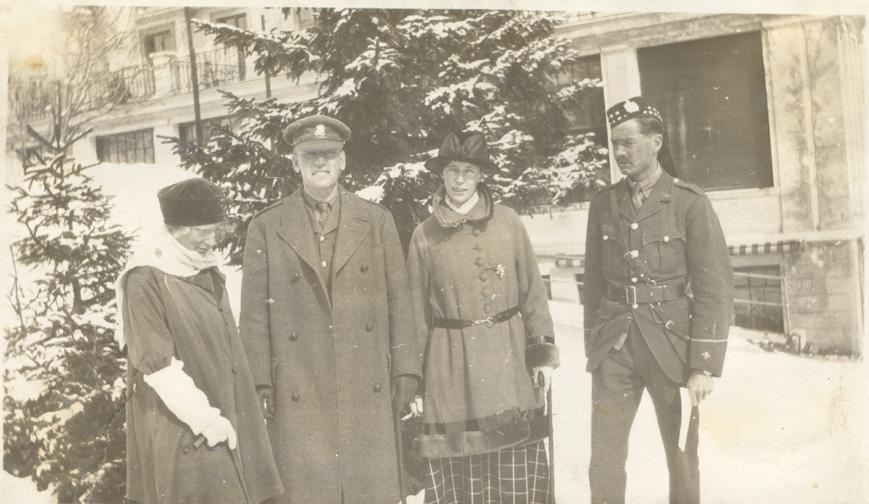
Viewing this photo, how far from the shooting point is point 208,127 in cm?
303

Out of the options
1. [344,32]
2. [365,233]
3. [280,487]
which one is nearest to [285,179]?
[365,233]

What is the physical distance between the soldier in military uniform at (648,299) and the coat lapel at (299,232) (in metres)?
1.05

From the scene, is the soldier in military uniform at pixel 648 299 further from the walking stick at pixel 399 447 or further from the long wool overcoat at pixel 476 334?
the walking stick at pixel 399 447

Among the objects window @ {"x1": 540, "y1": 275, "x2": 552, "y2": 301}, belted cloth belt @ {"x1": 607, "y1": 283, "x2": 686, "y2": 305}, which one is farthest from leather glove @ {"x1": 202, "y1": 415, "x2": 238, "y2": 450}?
belted cloth belt @ {"x1": 607, "y1": 283, "x2": 686, "y2": 305}

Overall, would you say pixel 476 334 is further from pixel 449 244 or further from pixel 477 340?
pixel 449 244

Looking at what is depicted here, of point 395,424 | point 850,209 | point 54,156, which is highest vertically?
point 54,156

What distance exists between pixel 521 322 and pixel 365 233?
0.68 m

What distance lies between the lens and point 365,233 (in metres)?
2.71

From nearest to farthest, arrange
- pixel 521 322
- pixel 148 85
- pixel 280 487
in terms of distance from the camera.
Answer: pixel 280 487
pixel 521 322
pixel 148 85

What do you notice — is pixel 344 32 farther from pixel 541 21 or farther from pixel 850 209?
pixel 850 209

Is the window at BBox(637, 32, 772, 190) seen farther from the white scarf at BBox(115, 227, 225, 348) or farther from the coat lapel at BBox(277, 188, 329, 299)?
the white scarf at BBox(115, 227, 225, 348)

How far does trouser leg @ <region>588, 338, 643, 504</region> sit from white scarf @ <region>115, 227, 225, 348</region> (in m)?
1.52

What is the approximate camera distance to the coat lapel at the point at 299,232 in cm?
264

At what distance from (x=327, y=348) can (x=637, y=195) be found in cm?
131
